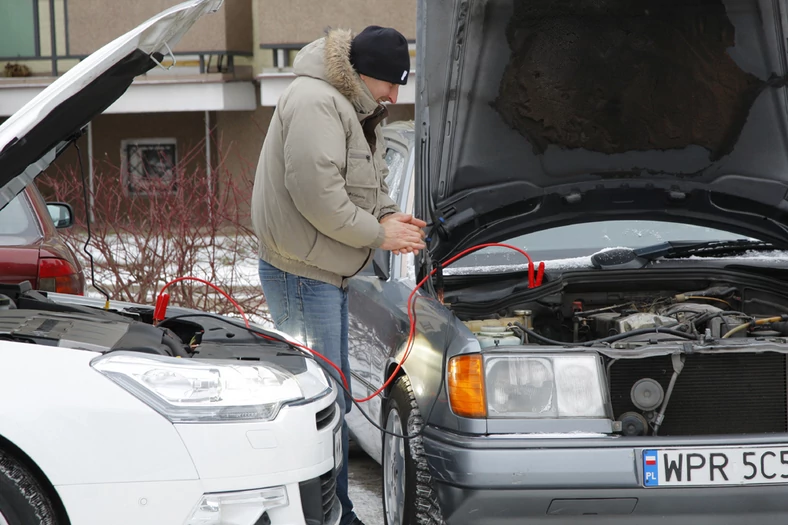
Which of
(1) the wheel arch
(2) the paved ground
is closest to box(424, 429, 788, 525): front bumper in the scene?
(1) the wheel arch

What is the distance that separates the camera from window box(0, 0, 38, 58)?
1600 centimetres

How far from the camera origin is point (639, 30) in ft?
13.1

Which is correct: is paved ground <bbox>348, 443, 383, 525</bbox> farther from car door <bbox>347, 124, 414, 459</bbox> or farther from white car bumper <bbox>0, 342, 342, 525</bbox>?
white car bumper <bbox>0, 342, 342, 525</bbox>

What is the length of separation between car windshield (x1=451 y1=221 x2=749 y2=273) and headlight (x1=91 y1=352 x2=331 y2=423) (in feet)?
5.10

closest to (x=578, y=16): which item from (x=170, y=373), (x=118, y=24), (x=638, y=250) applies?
(x=638, y=250)

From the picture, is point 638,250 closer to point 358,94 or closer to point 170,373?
point 358,94

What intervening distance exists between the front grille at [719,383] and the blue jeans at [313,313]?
1027 millimetres

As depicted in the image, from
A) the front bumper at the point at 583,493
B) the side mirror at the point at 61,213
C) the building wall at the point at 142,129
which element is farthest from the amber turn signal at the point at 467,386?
the building wall at the point at 142,129

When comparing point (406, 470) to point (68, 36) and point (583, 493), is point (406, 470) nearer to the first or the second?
point (583, 493)

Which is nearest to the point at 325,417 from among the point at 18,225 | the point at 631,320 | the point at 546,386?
the point at 546,386

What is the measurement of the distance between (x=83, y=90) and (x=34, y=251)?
252 centimetres

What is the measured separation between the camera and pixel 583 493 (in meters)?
2.67

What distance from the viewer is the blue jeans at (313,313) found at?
134 inches

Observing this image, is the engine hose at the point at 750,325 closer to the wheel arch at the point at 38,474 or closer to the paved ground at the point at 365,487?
the paved ground at the point at 365,487
